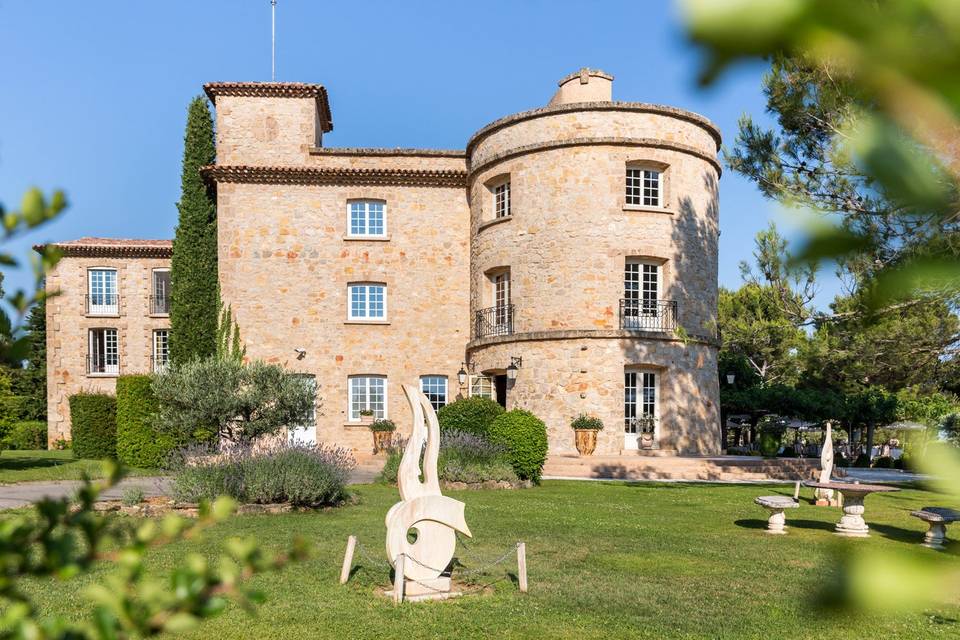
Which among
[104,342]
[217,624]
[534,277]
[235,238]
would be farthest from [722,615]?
[104,342]

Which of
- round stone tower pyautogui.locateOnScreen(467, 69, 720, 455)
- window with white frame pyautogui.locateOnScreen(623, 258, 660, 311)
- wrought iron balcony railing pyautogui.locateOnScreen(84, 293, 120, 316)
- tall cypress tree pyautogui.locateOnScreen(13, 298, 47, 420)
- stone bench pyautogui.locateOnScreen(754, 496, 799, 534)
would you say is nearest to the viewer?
stone bench pyautogui.locateOnScreen(754, 496, 799, 534)

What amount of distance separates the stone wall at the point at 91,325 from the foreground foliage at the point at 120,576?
3342 cm

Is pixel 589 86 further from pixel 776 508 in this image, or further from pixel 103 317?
pixel 103 317

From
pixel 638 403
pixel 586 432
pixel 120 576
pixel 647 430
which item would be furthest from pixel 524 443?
pixel 120 576

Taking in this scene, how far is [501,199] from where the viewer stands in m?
22.7

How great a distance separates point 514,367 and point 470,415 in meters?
3.38

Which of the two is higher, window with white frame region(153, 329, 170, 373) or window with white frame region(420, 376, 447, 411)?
window with white frame region(153, 329, 170, 373)

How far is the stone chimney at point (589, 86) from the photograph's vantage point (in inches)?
870

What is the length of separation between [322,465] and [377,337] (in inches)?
436

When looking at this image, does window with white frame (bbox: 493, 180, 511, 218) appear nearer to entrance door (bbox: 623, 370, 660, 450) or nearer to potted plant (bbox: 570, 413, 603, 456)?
entrance door (bbox: 623, 370, 660, 450)

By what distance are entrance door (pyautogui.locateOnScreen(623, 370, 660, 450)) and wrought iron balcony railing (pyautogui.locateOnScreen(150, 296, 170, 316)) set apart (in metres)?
20.7

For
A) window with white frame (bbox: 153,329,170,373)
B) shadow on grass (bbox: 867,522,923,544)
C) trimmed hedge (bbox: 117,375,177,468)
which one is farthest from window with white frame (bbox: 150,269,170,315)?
shadow on grass (bbox: 867,522,923,544)

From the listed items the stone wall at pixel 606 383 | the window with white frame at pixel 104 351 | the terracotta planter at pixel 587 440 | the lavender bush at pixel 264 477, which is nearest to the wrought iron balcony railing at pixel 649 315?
the stone wall at pixel 606 383

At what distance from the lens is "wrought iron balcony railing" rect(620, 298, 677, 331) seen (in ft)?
67.9
